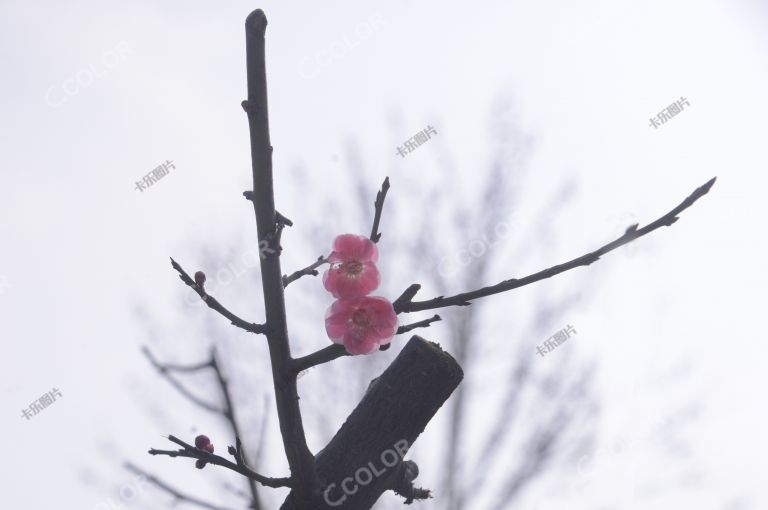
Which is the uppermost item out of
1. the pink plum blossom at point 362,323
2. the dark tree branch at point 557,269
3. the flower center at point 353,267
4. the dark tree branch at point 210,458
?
the flower center at point 353,267

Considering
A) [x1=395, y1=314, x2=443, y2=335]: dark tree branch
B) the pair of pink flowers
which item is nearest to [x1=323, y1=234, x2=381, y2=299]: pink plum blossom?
the pair of pink flowers

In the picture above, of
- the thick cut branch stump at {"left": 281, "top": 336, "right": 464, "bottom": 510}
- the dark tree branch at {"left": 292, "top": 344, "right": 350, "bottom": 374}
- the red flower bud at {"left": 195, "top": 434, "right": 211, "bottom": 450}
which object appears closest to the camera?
the dark tree branch at {"left": 292, "top": 344, "right": 350, "bottom": 374}

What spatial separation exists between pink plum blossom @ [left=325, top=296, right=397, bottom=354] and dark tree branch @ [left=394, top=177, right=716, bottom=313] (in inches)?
4.0

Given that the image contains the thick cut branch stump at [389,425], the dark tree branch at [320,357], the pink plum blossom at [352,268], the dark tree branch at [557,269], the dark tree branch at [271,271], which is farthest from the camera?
the thick cut branch stump at [389,425]

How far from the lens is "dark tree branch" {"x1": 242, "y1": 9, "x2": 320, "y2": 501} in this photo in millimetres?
1399

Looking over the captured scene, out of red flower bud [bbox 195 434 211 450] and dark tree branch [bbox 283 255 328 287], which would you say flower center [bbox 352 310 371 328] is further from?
red flower bud [bbox 195 434 211 450]

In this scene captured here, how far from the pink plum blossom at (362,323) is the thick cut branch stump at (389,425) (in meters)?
0.30

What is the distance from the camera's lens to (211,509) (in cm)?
377

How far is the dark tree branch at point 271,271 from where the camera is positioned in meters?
1.40

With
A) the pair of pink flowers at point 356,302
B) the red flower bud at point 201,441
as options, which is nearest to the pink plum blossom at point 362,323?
the pair of pink flowers at point 356,302

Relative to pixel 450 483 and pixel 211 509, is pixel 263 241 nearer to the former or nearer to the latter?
pixel 211 509

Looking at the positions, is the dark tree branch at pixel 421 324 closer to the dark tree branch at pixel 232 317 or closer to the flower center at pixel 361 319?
the flower center at pixel 361 319

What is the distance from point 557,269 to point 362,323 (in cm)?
50

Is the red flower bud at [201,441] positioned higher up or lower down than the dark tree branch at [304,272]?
lower down
